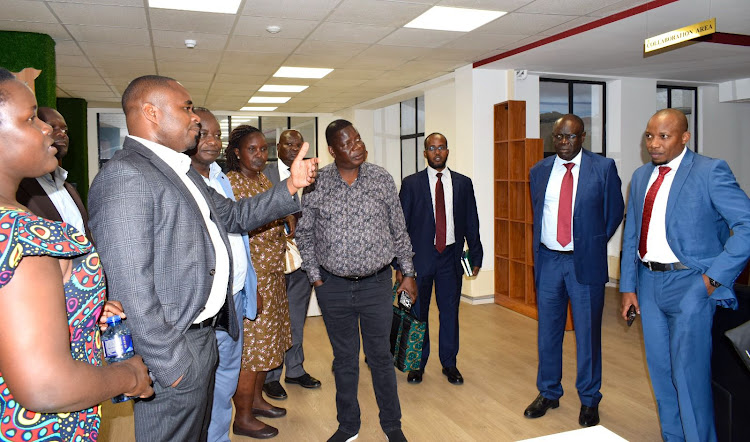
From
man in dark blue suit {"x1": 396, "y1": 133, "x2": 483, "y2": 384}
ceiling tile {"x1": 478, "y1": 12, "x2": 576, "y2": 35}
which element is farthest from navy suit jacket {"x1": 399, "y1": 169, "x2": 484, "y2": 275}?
ceiling tile {"x1": 478, "y1": 12, "x2": 576, "y2": 35}

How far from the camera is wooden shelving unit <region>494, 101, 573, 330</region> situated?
6.20 m

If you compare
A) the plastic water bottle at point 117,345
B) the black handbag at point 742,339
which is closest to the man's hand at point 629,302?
the black handbag at point 742,339

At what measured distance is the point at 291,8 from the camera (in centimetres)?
454

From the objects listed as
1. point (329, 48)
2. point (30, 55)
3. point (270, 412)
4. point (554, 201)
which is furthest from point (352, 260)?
point (30, 55)

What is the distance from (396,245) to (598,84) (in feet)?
20.2

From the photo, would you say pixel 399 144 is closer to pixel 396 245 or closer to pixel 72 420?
pixel 396 245

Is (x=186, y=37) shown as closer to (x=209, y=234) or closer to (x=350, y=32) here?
(x=350, y=32)

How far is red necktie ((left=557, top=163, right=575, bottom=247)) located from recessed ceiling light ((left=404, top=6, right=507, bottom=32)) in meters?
1.97

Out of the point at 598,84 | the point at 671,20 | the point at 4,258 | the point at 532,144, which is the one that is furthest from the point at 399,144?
the point at 4,258

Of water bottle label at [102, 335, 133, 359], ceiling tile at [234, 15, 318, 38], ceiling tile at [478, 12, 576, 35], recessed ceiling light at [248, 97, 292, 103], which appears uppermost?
recessed ceiling light at [248, 97, 292, 103]

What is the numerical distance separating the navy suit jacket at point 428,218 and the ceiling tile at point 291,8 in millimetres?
1632

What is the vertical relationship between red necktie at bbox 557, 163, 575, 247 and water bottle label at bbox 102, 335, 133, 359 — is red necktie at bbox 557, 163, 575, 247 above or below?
above

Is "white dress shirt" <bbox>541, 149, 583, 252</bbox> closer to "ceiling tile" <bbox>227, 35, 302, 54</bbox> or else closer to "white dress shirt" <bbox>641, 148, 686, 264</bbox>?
"white dress shirt" <bbox>641, 148, 686, 264</bbox>

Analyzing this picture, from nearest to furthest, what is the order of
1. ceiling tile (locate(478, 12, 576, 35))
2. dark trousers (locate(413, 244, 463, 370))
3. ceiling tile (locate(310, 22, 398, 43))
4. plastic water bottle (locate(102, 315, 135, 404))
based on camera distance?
plastic water bottle (locate(102, 315, 135, 404))
dark trousers (locate(413, 244, 463, 370))
ceiling tile (locate(478, 12, 576, 35))
ceiling tile (locate(310, 22, 398, 43))
